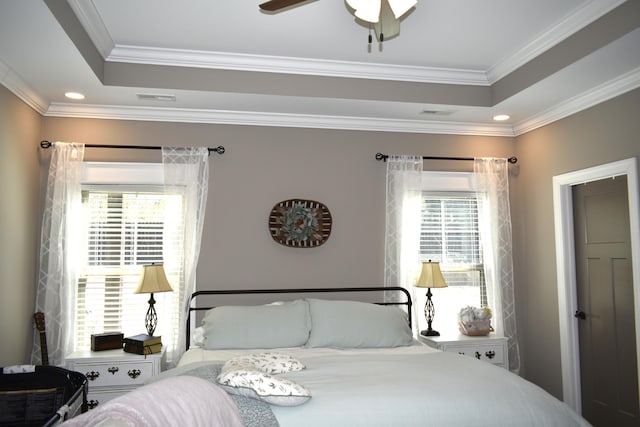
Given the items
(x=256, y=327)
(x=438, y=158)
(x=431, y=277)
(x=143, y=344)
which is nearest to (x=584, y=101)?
(x=438, y=158)

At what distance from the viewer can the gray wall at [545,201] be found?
360 centimetres

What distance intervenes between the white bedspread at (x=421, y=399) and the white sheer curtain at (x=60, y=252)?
2.06 meters

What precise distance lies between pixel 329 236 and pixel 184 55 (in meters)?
1.89

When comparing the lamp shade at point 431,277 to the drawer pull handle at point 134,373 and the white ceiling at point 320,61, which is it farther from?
the drawer pull handle at point 134,373

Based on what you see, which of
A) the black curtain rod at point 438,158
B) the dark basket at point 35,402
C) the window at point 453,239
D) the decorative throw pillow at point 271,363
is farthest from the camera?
the window at point 453,239

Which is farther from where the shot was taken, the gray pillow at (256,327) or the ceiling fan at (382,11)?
the gray pillow at (256,327)

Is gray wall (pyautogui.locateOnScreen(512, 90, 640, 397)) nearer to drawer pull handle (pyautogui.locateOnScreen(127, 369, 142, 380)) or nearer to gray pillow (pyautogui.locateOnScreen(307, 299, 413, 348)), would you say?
gray pillow (pyautogui.locateOnScreen(307, 299, 413, 348))

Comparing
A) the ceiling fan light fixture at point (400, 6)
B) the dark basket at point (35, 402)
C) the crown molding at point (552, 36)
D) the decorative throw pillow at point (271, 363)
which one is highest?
the crown molding at point (552, 36)

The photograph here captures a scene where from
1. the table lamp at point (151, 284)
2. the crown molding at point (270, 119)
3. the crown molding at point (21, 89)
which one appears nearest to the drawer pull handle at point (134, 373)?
the table lamp at point (151, 284)

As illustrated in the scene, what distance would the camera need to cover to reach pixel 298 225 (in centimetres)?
421

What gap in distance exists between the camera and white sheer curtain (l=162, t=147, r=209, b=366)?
391cm

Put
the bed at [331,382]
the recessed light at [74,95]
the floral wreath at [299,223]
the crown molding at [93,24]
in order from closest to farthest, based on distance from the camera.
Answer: the bed at [331,382], the crown molding at [93,24], the recessed light at [74,95], the floral wreath at [299,223]

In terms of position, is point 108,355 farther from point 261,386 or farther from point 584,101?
point 584,101

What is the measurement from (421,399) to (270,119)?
108 inches
